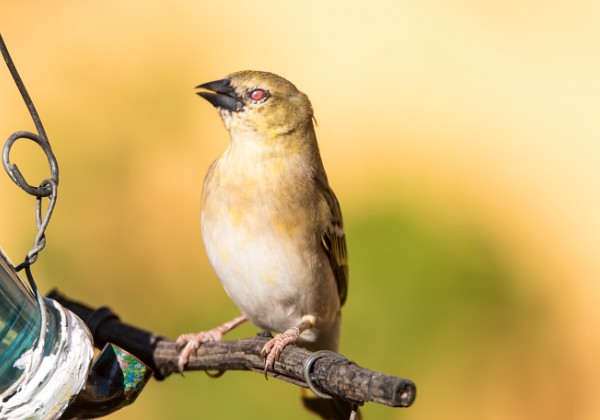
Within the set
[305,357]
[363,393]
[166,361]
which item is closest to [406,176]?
[166,361]

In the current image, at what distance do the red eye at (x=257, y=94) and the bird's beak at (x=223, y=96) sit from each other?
1.6 inches

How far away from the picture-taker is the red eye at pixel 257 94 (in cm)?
322

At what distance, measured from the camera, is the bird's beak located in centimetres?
319

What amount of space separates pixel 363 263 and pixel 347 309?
0.65ft

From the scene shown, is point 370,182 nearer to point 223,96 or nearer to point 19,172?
point 223,96

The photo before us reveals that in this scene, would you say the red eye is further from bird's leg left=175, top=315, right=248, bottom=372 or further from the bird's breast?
bird's leg left=175, top=315, right=248, bottom=372

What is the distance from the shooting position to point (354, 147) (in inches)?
196

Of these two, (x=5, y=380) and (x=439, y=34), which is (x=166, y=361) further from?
(x=439, y=34)

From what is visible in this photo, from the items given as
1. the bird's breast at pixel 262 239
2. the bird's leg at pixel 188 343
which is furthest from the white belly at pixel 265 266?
the bird's leg at pixel 188 343

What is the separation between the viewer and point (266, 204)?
10.5 feet

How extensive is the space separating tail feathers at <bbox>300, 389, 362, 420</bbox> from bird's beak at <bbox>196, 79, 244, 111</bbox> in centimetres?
100

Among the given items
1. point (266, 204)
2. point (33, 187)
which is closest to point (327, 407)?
point (266, 204)

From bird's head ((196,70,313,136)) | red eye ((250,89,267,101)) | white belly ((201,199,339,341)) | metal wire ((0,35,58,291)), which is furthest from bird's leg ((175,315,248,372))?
metal wire ((0,35,58,291))

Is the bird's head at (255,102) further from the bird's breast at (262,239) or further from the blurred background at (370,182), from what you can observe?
the blurred background at (370,182)
